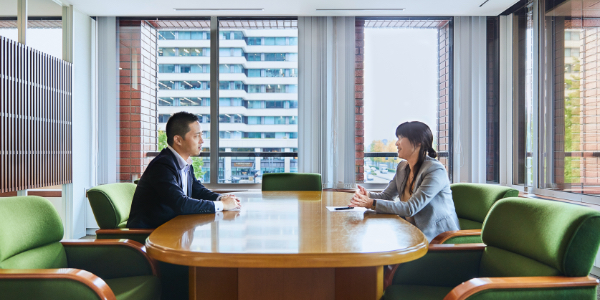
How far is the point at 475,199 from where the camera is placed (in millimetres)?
2609

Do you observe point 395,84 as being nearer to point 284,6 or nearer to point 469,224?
point 284,6

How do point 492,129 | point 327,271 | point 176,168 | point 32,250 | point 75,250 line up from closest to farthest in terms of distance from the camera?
point 327,271, point 32,250, point 75,250, point 176,168, point 492,129

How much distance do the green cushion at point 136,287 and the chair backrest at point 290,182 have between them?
1.89m

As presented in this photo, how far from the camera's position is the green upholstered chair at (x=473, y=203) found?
6.84 ft

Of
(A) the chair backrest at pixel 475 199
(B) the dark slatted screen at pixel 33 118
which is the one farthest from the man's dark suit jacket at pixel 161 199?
(B) the dark slatted screen at pixel 33 118

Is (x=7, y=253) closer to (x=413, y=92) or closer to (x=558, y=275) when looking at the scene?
(x=558, y=275)

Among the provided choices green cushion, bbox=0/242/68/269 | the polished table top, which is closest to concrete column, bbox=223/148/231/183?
the polished table top

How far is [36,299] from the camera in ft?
4.34

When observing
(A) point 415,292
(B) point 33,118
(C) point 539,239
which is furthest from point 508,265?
(B) point 33,118

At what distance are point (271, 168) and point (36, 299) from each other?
141 inches

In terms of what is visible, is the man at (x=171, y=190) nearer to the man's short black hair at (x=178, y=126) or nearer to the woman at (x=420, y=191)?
the man's short black hair at (x=178, y=126)

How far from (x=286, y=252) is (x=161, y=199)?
115cm

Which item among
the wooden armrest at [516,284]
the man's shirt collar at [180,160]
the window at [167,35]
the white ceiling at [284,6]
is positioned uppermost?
the white ceiling at [284,6]

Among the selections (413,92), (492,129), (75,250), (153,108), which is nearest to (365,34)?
(413,92)
